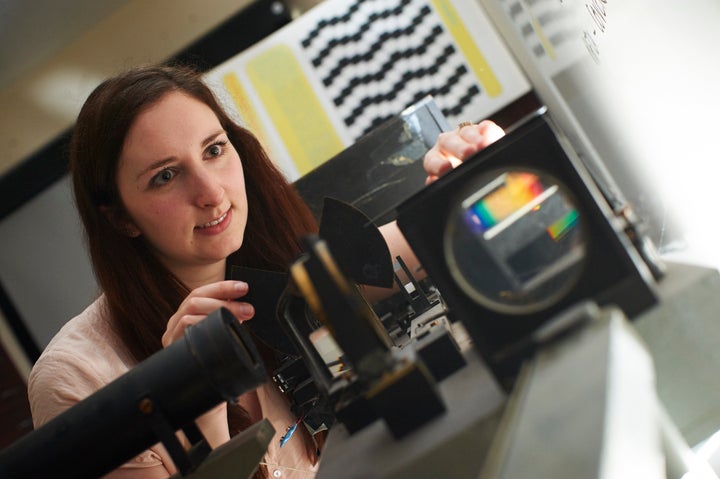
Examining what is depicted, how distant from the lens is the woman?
1.28m

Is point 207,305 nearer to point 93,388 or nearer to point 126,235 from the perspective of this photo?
point 93,388

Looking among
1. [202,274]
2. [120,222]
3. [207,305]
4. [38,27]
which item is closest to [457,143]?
[207,305]

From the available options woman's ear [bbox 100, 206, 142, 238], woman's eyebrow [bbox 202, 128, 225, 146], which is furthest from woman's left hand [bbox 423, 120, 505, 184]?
woman's ear [bbox 100, 206, 142, 238]

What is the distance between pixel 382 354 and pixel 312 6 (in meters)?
2.87

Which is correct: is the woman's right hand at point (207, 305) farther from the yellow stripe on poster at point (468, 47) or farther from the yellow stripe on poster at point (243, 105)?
the yellow stripe on poster at point (468, 47)

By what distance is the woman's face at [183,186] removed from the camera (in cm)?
131

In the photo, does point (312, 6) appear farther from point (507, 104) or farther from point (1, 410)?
point (1, 410)

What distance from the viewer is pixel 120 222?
145 centimetres

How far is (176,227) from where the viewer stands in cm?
133

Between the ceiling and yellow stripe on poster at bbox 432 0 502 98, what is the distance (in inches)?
59.1

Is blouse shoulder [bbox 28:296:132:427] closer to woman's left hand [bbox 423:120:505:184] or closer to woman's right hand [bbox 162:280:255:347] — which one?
woman's right hand [bbox 162:280:255:347]

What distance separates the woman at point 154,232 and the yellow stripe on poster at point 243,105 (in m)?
1.50

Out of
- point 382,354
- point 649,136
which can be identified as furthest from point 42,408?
point 649,136

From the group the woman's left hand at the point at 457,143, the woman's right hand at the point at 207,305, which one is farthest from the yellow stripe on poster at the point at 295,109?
the woman's right hand at the point at 207,305
